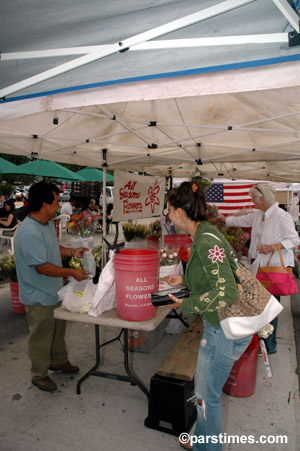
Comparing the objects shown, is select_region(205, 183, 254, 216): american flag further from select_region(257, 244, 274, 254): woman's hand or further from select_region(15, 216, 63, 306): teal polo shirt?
select_region(15, 216, 63, 306): teal polo shirt

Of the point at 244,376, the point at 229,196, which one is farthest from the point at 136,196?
the point at 229,196

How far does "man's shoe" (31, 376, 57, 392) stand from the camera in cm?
307

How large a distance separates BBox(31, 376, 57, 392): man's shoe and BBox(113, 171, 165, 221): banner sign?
8.83 feet

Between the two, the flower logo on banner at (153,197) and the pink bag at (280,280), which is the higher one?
the flower logo on banner at (153,197)

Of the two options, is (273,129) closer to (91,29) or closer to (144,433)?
(91,29)

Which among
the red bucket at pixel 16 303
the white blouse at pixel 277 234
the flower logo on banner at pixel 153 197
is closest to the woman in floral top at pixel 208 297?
the white blouse at pixel 277 234

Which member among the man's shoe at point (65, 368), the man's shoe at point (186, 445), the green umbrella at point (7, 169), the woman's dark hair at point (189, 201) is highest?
the green umbrella at point (7, 169)

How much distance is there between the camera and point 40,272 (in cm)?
285

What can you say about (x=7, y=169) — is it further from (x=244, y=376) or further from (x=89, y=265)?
(x=244, y=376)

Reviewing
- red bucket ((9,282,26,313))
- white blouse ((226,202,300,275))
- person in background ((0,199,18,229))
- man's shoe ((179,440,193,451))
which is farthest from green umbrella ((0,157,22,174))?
man's shoe ((179,440,193,451))

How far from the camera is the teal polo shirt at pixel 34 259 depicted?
2.80 m

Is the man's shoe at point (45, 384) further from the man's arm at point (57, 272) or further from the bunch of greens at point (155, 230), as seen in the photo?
the bunch of greens at point (155, 230)

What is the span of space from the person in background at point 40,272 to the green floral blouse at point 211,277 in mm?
1259

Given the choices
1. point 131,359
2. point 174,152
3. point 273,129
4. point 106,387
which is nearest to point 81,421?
point 106,387
